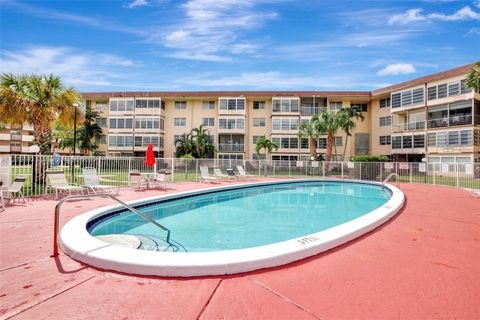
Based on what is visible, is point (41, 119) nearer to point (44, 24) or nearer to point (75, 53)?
point (75, 53)

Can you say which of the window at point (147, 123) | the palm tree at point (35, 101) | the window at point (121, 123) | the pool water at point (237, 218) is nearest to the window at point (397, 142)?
the pool water at point (237, 218)

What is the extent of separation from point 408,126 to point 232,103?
2262cm

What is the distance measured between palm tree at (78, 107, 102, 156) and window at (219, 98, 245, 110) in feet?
61.8

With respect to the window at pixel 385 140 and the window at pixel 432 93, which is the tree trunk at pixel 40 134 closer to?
the window at pixel 432 93

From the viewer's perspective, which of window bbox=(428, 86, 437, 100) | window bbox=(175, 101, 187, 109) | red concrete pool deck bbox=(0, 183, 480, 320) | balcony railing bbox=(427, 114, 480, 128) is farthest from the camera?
window bbox=(175, 101, 187, 109)

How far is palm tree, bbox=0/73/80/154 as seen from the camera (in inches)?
512

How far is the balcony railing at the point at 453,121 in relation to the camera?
27328 mm

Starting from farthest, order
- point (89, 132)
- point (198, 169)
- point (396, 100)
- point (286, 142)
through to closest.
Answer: point (89, 132)
point (286, 142)
point (396, 100)
point (198, 169)

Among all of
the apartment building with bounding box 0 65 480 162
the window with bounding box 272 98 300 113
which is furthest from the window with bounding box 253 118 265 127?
the window with bounding box 272 98 300 113

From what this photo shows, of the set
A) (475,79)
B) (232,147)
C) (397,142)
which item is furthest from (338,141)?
(475,79)

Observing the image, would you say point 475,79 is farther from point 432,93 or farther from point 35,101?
point 35,101

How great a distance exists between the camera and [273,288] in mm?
3461

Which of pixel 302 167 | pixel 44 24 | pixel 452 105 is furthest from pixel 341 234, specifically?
pixel 452 105

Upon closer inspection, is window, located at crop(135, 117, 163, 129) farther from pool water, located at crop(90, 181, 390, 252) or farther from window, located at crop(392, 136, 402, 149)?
window, located at crop(392, 136, 402, 149)
